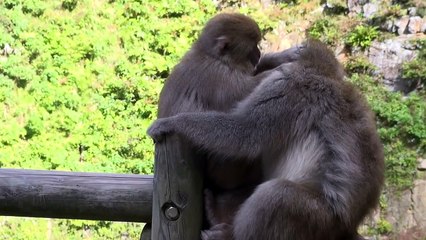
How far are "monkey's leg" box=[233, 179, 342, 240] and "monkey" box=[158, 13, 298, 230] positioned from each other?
467 millimetres

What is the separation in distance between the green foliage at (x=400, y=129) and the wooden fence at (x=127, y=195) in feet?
18.2

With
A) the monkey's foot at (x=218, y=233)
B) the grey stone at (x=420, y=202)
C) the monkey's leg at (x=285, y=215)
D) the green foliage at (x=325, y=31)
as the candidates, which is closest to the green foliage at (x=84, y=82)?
the green foliage at (x=325, y=31)

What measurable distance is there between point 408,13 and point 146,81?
421cm

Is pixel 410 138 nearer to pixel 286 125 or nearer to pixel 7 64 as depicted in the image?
pixel 286 125

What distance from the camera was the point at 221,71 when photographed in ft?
11.9

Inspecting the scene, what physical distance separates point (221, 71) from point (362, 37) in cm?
649

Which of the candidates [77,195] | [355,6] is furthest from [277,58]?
[355,6]

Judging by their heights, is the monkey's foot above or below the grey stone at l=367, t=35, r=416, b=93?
above

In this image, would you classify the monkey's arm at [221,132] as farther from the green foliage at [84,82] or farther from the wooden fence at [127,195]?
the green foliage at [84,82]

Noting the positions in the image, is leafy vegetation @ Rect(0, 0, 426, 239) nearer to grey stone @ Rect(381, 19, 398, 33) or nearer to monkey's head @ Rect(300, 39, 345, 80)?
grey stone @ Rect(381, 19, 398, 33)

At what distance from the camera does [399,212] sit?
25.8ft

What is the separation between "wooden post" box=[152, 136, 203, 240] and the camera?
2.90 meters

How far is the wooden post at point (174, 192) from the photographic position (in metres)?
2.90

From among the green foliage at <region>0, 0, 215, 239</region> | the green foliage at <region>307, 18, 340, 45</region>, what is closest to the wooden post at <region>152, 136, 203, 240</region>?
the green foliage at <region>0, 0, 215, 239</region>
